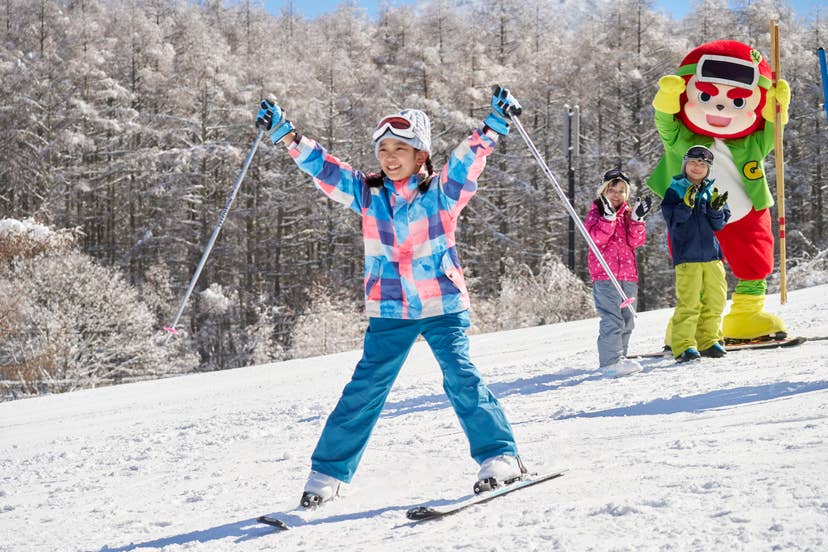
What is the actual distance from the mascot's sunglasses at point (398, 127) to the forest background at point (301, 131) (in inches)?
830

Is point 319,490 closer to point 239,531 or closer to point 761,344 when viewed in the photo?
point 239,531

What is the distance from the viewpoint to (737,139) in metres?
6.07

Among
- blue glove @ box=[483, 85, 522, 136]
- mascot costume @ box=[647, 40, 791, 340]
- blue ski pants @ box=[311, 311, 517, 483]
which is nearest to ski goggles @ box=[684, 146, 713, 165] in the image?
mascot costume @ box=[647, 40, 791, 340]

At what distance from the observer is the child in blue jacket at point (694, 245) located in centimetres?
532

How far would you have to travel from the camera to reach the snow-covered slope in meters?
1.95

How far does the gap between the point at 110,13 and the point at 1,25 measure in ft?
15.3

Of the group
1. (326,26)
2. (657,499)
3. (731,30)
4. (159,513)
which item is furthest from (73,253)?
(326,26)

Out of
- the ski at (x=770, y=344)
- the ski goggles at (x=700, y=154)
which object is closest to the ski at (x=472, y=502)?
the ski goggles at (x=700, y=154)

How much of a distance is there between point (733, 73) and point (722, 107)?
267 mm

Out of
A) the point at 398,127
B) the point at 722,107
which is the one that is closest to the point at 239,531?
the point at 398,127

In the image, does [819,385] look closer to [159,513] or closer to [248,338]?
[159,513]

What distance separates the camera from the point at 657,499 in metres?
2.05

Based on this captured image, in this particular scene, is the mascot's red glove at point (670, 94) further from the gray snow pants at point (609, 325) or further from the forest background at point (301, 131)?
the forest background at point (301, 131)

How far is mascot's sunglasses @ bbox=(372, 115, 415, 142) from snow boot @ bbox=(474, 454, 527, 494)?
1212mm
